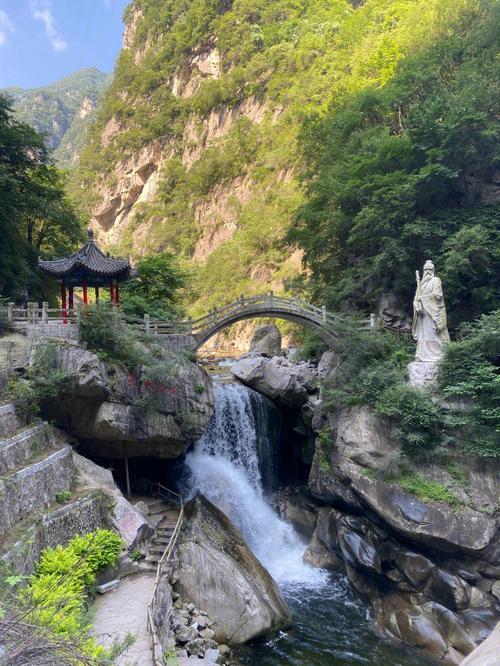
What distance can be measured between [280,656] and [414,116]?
63.3ft

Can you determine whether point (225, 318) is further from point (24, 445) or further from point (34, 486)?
point (34, 486)

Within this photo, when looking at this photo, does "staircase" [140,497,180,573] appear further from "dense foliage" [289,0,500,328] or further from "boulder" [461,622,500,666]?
"dense foliage" [289,0,500,328]

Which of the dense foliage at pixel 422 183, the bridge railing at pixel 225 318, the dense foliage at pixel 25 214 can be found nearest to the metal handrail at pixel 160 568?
the bridge railing at pixel 225 318

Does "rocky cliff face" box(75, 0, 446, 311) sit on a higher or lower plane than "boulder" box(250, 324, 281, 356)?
higher

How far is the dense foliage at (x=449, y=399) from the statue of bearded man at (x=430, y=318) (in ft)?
2.41

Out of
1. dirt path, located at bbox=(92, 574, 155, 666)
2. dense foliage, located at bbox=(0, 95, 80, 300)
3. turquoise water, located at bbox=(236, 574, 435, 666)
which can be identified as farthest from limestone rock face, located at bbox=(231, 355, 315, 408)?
dense foliage, located at bbox=(0, 95, 80, 300)

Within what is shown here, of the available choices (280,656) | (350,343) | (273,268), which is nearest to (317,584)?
(280,656)

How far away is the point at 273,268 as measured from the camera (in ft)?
122

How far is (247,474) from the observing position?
17969 mm

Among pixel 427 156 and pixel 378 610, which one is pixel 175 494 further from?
pixel 427 156

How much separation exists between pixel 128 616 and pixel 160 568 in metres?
1.72

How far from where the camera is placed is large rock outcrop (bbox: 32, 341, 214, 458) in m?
13.1

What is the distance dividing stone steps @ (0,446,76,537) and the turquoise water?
5.83 metres

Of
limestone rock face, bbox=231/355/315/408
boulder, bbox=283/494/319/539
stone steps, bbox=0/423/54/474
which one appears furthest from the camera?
limestone rock face, bbox=231/355/315/408
